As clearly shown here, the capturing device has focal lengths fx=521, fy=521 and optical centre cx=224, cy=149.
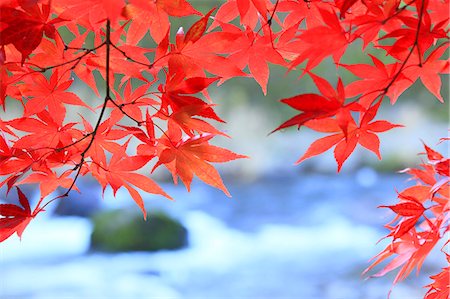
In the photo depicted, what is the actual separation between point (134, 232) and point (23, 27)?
1430 mm

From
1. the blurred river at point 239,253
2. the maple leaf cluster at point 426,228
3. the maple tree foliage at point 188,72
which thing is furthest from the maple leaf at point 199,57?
the blurred river at point 239,253

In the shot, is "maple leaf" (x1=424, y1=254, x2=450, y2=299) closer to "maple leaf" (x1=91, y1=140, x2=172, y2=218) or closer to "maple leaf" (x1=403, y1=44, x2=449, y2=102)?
"maple leaf" (x1=403, y1=44, x2=449, y2=102)

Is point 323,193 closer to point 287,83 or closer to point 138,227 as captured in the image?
point 287,83

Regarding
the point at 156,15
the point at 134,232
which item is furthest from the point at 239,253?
the point at 156,15

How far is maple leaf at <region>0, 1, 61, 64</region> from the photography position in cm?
38

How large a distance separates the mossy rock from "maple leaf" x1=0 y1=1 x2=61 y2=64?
1412 mm

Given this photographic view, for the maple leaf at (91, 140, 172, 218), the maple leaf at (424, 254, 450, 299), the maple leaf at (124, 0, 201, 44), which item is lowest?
the maple leaf at (424, 254, 450, 299)

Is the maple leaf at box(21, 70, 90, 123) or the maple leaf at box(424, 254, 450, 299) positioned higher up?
the maple leaf at box(21, 70, 90, 123)

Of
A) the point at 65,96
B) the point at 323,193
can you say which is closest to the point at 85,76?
the point at 65,96

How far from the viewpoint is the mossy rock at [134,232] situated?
175cm

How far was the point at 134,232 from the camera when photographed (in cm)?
175

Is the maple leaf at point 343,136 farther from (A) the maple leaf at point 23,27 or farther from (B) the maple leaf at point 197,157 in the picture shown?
(A) the maple leaf at point 23,27

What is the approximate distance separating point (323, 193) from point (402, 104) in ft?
1.37

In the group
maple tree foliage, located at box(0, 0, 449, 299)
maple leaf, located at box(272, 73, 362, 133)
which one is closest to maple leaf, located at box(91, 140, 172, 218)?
maple tree foliage, located at box(0, 0, 449, 299)
